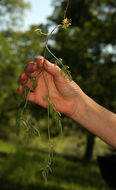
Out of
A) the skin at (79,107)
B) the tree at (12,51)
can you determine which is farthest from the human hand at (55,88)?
the tree at (12,51)

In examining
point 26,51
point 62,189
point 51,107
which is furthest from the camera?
point 26,51

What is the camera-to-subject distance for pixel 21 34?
774 inches

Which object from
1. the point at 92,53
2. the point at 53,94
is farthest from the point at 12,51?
the point at 53,94

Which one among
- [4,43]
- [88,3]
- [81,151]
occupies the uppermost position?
[88,3]

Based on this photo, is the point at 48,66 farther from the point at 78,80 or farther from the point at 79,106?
the point at 78,80

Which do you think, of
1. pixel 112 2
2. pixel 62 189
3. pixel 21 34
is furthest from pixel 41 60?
pixel 21 34

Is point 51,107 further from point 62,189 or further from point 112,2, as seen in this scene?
point 112,2

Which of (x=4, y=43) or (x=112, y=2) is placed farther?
(x=4, y=43)

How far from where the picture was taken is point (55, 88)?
1567 mm

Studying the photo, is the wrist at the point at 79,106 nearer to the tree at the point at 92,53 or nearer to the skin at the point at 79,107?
the skin at the point at 79,107

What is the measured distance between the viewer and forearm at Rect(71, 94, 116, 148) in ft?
5.13

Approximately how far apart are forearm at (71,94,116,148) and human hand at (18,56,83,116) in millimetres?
47

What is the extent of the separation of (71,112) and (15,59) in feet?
54.4

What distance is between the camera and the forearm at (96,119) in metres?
1.56
